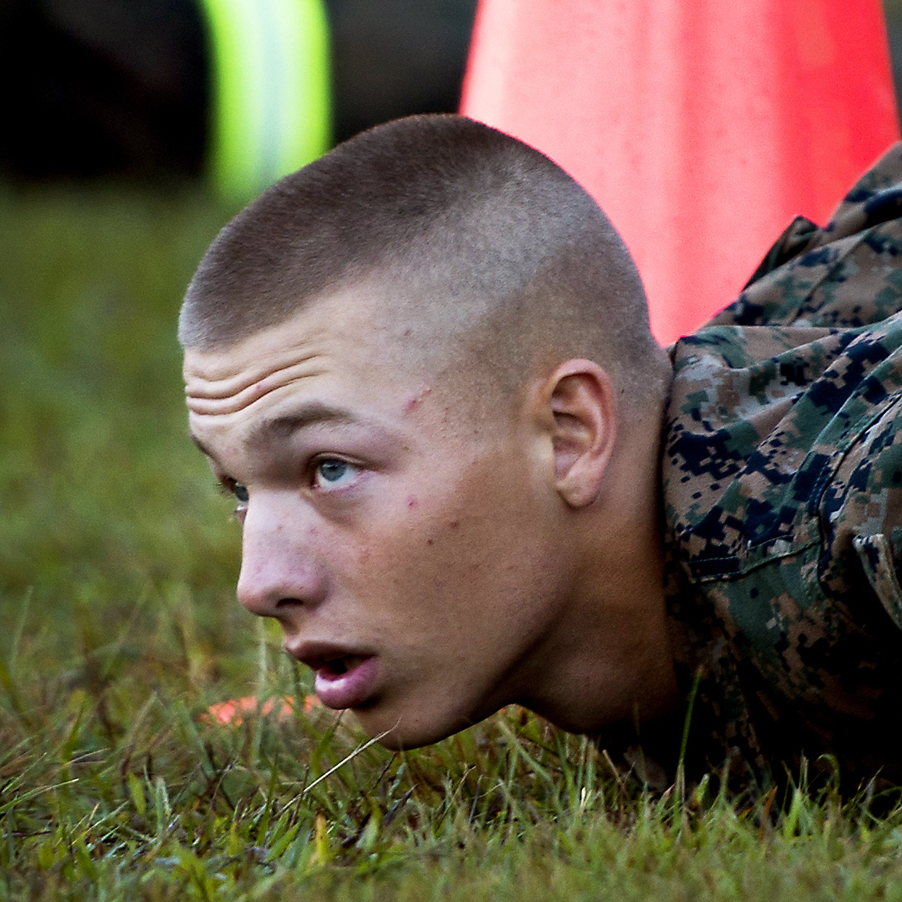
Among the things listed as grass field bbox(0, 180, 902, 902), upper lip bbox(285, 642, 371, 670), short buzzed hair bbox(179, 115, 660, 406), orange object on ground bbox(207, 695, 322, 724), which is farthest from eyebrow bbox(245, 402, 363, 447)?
orange object on ground bbox(207, 695, 322, 724)

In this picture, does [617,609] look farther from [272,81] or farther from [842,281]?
[272,81]

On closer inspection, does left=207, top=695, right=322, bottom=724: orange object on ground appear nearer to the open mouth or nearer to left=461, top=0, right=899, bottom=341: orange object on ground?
the open mouth

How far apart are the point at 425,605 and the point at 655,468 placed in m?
0.37

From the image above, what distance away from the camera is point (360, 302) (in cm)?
174

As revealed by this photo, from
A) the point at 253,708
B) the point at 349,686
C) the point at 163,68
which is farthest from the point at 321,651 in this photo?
the point at 163,68

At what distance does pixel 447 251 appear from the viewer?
1773 millimetres

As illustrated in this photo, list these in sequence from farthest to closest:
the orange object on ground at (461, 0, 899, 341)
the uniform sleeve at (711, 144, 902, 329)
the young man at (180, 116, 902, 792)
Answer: the orange object on ground at (461, 0, 899, 341) → the uniform sleeve at (711, 144, 902, 329) → the young man at (180, 116, 902, 792)

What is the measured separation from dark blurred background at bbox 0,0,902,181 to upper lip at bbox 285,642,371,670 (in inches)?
208

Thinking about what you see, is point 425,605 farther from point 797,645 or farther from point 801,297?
point 801,297

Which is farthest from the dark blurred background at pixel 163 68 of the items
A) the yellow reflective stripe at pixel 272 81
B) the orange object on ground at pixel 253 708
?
the orange object on ground at pixel 253 708

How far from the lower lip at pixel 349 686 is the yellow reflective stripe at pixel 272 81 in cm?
344

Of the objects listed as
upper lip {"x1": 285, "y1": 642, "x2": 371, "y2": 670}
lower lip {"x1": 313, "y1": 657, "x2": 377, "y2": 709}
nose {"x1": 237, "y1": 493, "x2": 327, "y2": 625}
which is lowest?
lower lip {"x1": 313, "y1": 657, "x2": 377, "y2": 709}

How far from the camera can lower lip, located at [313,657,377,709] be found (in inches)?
68.4

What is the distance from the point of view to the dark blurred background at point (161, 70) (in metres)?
6.82
